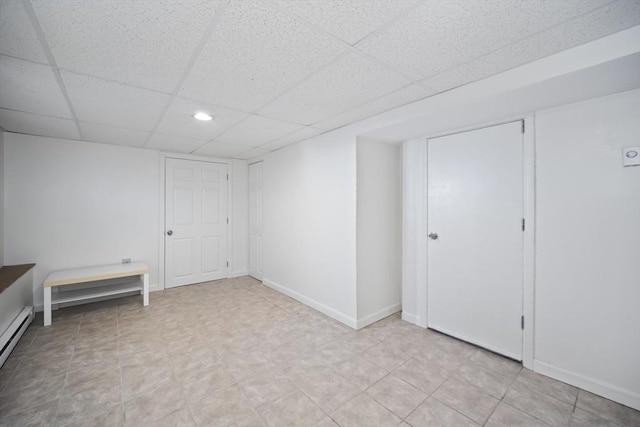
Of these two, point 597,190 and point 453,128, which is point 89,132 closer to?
point 453,128

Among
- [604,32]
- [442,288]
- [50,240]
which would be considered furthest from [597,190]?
[50,240]

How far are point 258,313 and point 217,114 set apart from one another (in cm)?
242

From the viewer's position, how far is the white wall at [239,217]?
5.19 meters

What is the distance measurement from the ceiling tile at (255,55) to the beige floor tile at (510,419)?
2508 millimetres

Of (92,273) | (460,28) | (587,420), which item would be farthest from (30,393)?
(587,420)

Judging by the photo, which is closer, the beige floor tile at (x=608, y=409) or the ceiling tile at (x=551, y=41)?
the ceiling tile at (x=551, y=41)

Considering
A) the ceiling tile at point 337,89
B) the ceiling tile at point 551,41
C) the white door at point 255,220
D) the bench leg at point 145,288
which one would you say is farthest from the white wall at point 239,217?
the ceiling tile at point 551,41

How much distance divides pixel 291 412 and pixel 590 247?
246 centimetres

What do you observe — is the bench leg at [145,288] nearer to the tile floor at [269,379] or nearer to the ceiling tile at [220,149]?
the tile floor at [269,379]

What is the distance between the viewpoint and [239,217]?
17.3 feet

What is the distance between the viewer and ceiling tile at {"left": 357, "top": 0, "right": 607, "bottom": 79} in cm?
122

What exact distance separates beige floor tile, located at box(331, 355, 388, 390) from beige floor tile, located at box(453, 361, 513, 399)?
24.9 inches

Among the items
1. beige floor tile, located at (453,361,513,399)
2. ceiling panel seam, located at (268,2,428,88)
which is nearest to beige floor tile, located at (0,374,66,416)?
ceiling panel seam, located at (268,2,428,88)

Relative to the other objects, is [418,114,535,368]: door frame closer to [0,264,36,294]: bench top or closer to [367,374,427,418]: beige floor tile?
[367,374,427,418]: beige floor tile
